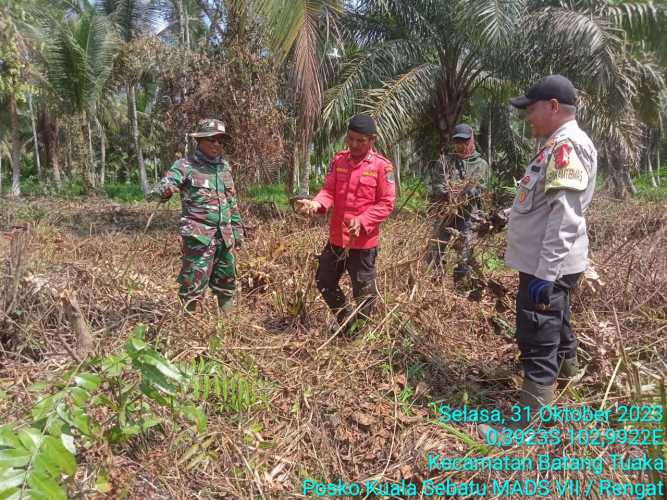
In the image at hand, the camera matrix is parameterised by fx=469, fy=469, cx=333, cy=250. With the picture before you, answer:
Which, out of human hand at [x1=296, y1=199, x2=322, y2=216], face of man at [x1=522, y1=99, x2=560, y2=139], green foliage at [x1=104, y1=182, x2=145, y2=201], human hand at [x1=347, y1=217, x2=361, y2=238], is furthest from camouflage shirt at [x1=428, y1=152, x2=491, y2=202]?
green foliage at [x1=104, y1=182, x2=145, y2=201]

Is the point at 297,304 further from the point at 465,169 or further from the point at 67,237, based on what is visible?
the point at 67,237

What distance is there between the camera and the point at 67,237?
618cm

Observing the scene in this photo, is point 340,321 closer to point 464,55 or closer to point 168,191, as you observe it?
point 168,191

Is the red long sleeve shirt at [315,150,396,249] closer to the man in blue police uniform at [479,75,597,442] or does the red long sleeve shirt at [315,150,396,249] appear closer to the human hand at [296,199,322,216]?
the human hand at [296,199,322,216]

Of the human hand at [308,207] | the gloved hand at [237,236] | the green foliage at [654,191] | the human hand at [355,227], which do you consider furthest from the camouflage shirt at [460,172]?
the green foliage at [654,191]

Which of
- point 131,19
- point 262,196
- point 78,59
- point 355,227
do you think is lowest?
point 262,196

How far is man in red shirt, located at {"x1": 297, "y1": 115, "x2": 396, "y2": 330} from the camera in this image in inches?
121

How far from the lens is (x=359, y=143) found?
10.0 ft

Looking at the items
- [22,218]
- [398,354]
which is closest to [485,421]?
[398,354]

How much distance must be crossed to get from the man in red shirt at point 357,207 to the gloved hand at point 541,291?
3.62ft

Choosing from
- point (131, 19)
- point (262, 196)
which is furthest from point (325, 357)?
point (131, 19)

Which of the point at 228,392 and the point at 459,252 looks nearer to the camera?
the point at 228,392

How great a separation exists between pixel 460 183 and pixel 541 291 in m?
1.57

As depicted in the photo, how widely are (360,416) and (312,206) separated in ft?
4.54
